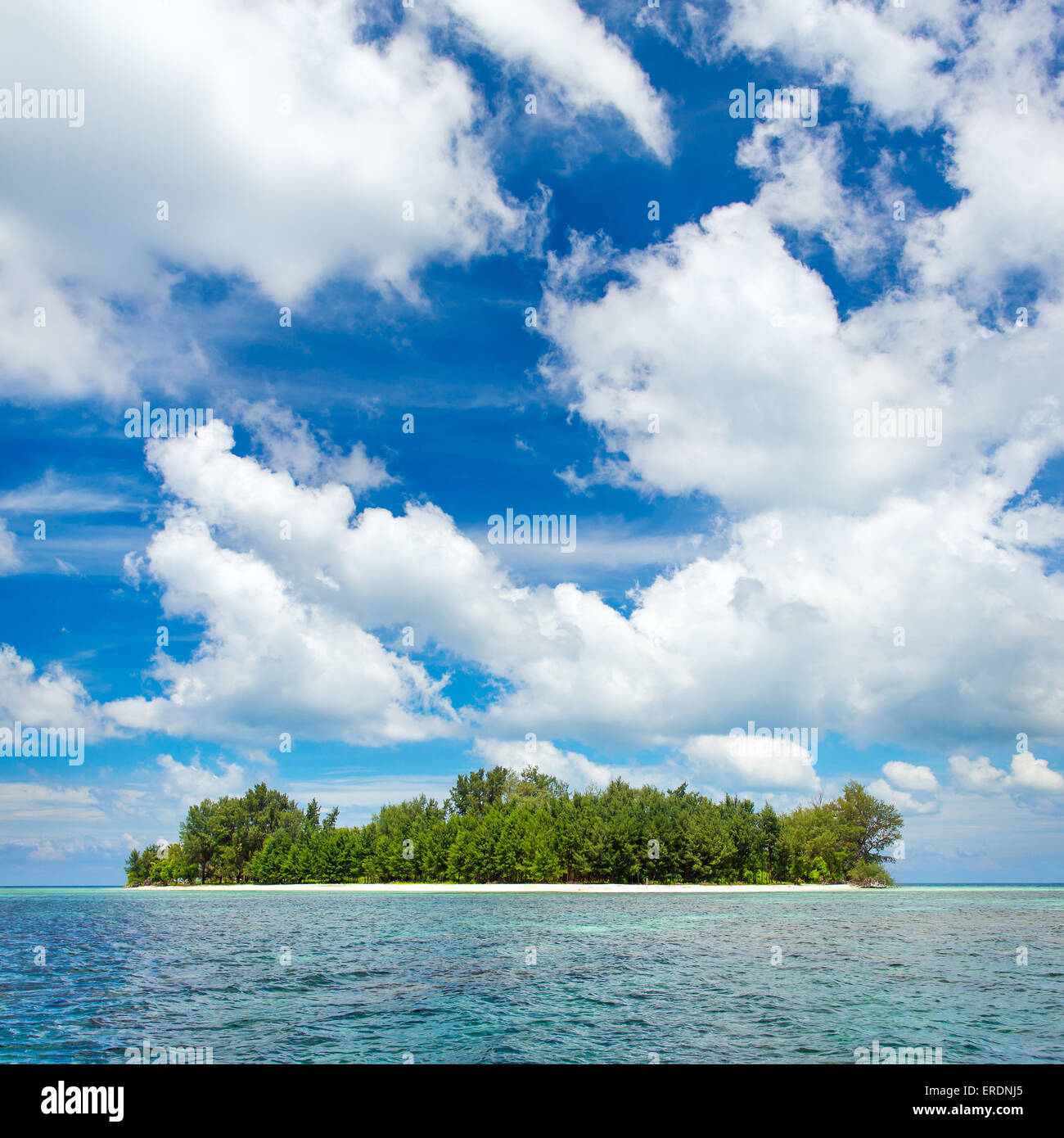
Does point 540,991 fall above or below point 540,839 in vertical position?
above

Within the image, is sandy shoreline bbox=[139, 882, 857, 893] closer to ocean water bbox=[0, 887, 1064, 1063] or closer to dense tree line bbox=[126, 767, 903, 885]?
dense tree line bbox=[126, 767, 903, 885]

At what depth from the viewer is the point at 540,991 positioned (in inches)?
1420

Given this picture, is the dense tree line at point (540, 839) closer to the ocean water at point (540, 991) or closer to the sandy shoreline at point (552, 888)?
the sandy shoreline at point (552, 888)

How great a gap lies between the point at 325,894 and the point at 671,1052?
138 meters

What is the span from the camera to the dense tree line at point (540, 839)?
5413 inches

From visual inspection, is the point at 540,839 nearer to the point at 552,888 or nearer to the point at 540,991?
the point at 552,888

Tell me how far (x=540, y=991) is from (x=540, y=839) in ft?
362

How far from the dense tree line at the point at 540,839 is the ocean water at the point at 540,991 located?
62973 mm

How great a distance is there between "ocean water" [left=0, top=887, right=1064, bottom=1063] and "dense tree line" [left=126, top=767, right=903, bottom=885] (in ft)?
207

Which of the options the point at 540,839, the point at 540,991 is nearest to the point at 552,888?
the point at 540,839

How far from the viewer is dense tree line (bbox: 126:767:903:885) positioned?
138m
